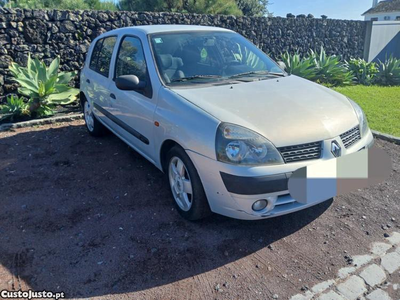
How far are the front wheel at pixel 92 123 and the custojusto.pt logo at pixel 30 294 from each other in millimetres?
3404

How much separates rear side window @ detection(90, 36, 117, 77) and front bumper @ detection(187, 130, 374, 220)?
8.40ft

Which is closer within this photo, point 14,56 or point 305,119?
point 305,119

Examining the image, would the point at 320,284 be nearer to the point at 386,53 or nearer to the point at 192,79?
the point at 192,79

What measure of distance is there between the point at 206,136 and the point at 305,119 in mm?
857

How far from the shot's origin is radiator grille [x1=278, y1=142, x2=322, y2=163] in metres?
2.71

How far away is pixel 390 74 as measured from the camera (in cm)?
1030

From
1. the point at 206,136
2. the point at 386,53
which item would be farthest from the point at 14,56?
the point at 386,53

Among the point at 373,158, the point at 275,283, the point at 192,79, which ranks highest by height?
the point at 192,79

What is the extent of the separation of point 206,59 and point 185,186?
1558 millimetres

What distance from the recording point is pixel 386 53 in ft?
41.7

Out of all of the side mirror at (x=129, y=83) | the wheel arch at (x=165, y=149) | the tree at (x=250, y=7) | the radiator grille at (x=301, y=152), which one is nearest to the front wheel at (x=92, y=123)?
the side mirror at (x=129, y=83)

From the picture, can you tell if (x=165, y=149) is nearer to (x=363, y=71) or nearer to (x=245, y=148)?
(x=245, y=148)

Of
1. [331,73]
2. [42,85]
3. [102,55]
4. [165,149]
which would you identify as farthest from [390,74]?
[42,85]

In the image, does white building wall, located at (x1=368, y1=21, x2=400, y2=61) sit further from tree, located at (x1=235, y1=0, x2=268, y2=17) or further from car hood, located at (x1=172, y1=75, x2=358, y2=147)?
tree, located at (x1=235, y1=0, x2=268, y2=17)
